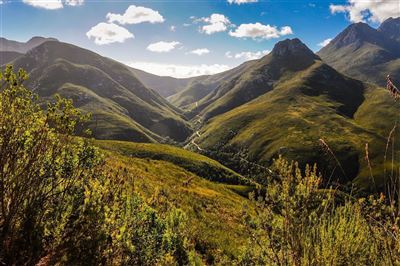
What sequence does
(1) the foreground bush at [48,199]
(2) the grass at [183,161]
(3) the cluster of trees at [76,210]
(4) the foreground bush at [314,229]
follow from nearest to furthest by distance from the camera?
(4) the foreground bush at [314,229], (3) the cluster of trees at [76,210], (1) the foreground bush at [48,199], (2) the grass at [183,161]

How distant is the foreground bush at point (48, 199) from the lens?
656 cm

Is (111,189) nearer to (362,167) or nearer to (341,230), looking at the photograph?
(341,230)

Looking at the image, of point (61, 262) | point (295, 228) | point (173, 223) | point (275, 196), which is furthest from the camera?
point (173, 223)

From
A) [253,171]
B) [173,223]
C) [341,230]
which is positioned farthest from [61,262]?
[253,171]

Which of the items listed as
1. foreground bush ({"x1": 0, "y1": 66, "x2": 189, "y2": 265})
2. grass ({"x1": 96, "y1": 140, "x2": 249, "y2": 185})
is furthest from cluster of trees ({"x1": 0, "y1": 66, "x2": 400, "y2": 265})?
grass ({"x1": 96, "y1": 140, "x2": 249, "y2": 185})

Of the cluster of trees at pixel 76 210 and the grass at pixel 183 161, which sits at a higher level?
the cluster of trees at pixel 76 210

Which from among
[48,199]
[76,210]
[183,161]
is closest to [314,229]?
[76,210]

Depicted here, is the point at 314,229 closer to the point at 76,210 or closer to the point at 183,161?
the point at 76,210

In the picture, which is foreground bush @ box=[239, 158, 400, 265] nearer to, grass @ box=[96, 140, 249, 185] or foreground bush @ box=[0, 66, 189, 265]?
foreground bush @ box=[0, 66, 189, 265]

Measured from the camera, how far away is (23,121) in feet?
23.4

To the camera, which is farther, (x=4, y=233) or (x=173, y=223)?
(x=173, y=223)

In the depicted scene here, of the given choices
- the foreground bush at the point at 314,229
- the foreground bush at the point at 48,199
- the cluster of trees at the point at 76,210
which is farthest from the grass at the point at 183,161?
the foreground bush at the point at 314,229

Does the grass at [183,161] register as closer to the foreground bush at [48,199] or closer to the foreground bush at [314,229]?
the foreground bush at [48,199]

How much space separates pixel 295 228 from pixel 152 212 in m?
6.35
